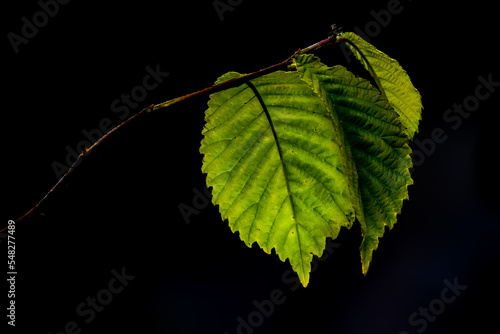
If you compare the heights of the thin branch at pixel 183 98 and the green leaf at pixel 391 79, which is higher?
the thin branch at pixel 183 98

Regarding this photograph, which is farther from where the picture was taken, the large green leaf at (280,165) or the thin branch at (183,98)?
the large green leaf at (280,165)

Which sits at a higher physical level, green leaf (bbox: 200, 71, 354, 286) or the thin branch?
the thin branch

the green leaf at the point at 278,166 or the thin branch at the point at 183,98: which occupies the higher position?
the thin branch at the point at 183,98

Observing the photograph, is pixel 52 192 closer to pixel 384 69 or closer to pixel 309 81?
pixel 309 81

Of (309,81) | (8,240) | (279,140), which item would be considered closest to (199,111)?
(8,240)

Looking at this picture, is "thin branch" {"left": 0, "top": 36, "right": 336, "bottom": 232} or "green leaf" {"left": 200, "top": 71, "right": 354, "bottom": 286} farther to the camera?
"green leaf" {"left": 200, "top": 71, "right": 354, "bottom": 286}

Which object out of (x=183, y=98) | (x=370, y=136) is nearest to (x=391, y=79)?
(x=370, y=136)

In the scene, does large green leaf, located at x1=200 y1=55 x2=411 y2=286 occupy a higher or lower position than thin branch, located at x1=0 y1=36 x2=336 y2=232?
lower

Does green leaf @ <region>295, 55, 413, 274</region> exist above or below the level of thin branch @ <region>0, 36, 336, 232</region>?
below

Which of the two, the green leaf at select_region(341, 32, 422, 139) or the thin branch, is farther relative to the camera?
the green leaf at select_region(341, 32, 422, 139)
